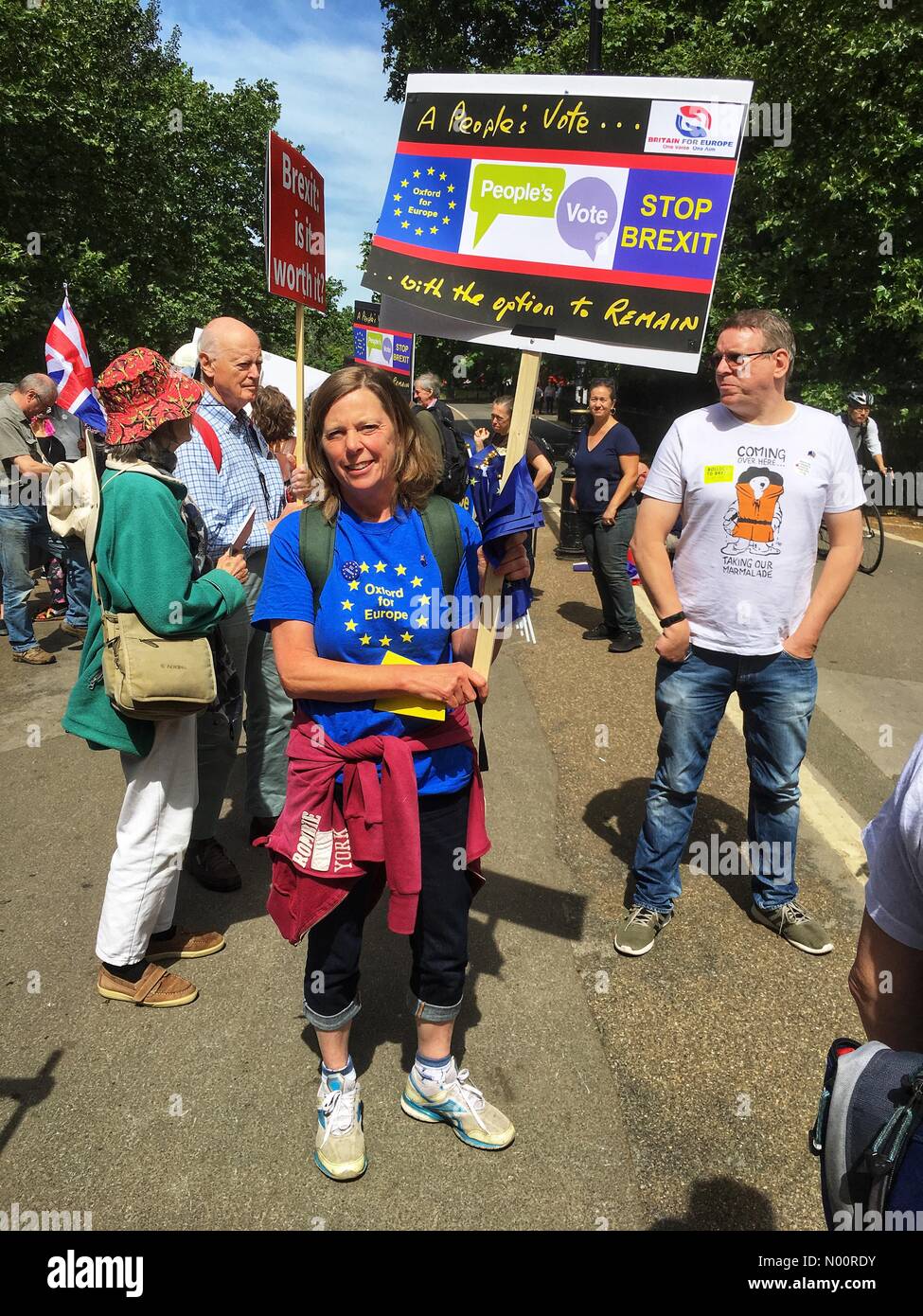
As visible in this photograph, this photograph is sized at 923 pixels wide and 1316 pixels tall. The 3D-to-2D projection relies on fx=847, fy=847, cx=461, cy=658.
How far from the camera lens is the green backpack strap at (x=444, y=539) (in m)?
2.13

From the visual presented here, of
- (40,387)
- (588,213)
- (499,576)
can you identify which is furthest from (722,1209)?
(40,387)

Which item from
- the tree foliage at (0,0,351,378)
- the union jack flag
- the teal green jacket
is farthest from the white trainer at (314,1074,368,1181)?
the tree foliage at (0,0,351,378)

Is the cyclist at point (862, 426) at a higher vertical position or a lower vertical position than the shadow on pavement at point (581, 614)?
higher

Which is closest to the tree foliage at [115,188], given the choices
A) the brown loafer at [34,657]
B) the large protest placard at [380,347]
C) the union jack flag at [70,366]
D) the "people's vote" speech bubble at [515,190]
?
the large protest placard at [380,347]

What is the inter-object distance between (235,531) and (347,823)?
1.78 metres

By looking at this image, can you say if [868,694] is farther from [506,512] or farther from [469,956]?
[506,512]

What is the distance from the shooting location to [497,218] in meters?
2.43

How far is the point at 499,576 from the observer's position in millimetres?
2232

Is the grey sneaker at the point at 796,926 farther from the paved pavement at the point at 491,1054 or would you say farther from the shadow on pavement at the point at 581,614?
the shadow on pavement at the point at 581,614

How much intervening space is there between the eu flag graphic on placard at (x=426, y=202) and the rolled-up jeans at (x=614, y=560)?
4.68 metres

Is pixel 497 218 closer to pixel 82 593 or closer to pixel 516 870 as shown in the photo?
pixel 516 870

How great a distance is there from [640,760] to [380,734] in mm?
3167
